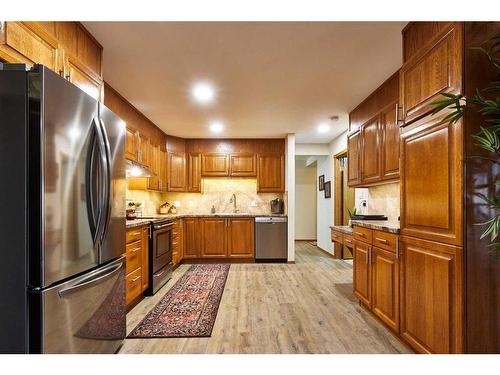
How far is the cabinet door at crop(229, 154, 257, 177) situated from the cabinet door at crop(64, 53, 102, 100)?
137 inches

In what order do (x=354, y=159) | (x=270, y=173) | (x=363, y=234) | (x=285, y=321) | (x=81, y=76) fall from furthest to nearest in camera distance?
(x=270, y=173) < (x=354, y=159) < (x=363, y=234) < (x=285, y=321) < (x=81, y=76)

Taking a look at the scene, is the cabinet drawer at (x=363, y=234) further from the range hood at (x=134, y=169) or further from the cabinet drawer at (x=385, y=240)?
the range hood at (x=134, y=169)

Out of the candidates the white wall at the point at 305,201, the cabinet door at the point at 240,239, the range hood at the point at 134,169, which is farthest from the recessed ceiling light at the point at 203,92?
the white wall at the point at 305,201

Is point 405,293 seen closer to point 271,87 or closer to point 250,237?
point 271,87

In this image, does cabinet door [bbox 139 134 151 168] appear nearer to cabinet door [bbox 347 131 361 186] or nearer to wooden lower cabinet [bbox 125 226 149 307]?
wooden lower cabinet [bbox 125 226 149 307]

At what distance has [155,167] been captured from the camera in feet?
15.1

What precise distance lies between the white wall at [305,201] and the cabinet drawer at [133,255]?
229 inches

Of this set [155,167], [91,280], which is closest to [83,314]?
[91,280]

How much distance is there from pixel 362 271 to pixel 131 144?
3.19m

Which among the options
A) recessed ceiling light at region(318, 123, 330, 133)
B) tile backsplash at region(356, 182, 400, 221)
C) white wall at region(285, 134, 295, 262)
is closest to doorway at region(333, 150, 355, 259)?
recessed ceiling light at region(318, 123, 330, 133)

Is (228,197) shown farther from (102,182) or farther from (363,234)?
(102,182)

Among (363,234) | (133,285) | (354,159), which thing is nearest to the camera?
(363,234)

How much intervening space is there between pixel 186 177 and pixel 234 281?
8.05 feet
